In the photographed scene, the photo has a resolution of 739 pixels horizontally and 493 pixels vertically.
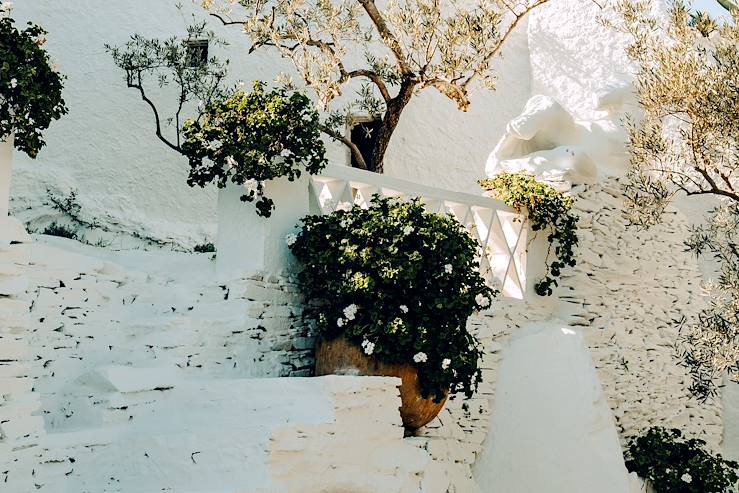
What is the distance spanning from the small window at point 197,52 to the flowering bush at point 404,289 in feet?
14.9

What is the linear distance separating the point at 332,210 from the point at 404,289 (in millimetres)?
1273

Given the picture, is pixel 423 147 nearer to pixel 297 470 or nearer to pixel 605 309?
pixel 605 309

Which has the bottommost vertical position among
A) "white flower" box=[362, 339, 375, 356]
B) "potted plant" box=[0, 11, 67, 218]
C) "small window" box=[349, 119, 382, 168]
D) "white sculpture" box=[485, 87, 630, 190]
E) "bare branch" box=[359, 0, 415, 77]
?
"white flower" box=[362, 339, 375, 356]

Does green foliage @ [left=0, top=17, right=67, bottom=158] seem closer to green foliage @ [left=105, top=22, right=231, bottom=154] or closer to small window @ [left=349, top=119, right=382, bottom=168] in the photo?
green foliage @ [left=105, top=22, right=231, bottom=154]

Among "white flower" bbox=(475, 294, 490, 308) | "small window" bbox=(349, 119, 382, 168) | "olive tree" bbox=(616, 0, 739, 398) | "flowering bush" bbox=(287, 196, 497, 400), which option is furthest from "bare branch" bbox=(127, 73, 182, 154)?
"olive tree" bbox=(616, 0, 739, 398)

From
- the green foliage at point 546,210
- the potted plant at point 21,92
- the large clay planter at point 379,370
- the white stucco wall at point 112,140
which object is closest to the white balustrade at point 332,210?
the green foliage at point 546,210

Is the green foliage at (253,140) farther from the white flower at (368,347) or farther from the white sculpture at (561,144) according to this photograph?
the white sculpture at (561,144)

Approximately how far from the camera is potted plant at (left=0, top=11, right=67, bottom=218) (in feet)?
20.5

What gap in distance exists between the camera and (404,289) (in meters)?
7.55

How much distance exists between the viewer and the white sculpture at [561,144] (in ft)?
34.8

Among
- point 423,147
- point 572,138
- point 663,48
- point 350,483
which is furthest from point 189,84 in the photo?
point 350,483

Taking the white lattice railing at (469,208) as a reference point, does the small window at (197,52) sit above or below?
above

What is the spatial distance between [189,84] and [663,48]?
5618 millimetres

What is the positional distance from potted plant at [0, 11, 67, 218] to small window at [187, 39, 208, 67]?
4917 mm
